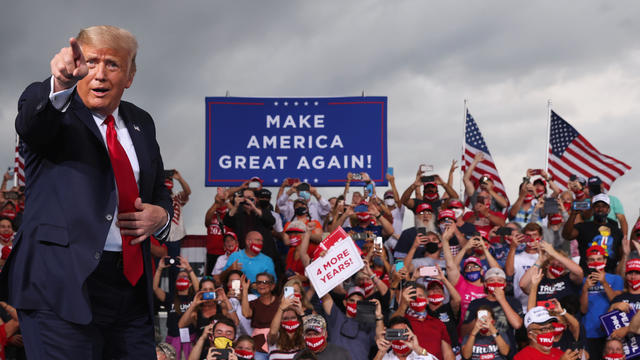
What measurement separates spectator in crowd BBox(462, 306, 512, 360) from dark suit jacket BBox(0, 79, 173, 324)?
7669mm

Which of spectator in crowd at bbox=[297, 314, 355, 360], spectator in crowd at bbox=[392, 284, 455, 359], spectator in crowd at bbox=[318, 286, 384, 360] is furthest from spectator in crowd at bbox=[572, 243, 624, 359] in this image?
spectator in crowd at bbox=[297, 314, 355, 360]

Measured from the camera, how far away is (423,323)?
9.95 metres

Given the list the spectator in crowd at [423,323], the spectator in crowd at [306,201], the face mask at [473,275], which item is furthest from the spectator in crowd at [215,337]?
the spectator in crowd at [306,201]

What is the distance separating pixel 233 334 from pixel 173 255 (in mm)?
3733

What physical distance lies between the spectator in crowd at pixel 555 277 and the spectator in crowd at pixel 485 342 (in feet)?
4.14

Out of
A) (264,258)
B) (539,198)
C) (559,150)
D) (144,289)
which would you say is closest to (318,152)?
(264,258)

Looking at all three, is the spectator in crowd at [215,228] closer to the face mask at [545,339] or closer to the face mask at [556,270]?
the face mask at [556,270]

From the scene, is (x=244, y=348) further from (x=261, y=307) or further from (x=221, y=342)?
(x=261, y=307)

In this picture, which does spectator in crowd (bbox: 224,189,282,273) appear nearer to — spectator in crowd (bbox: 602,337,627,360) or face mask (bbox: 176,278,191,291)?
face mask (bbox: 176,278,191,291)

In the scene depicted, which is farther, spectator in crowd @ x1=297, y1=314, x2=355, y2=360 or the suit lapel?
spectator in crowd @ x1=297, y1=314, x2=355, y2=360

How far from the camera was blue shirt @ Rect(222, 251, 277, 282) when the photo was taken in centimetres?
1111

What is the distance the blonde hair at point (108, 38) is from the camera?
2.61 meters

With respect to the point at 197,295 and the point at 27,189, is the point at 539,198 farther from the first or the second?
the point at 27,189

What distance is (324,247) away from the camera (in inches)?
403
